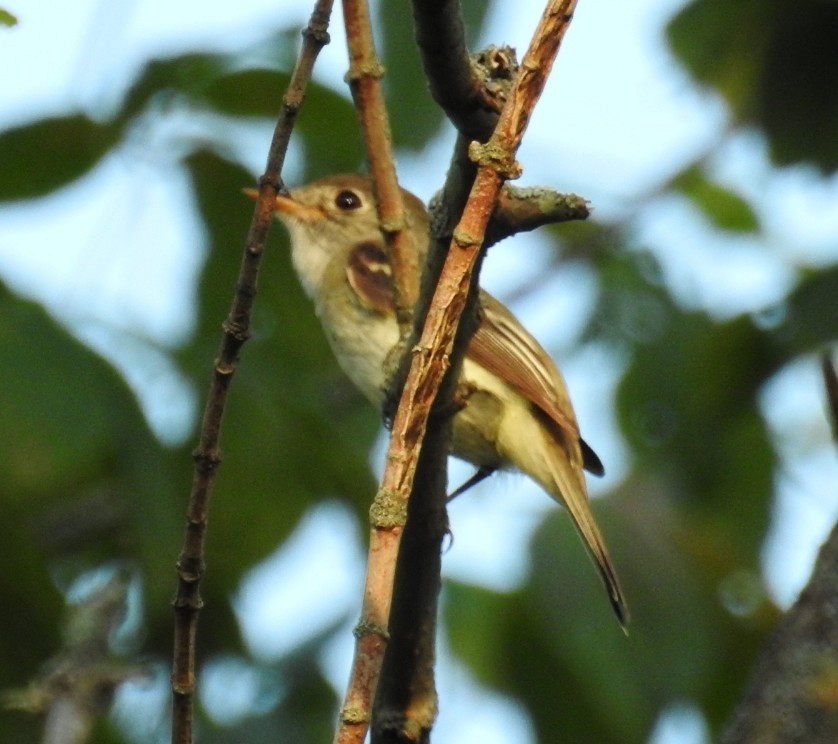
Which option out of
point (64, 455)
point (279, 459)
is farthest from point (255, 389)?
point (64, 455)

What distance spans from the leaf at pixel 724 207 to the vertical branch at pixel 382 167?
13.2ft

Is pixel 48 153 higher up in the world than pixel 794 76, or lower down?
lower down

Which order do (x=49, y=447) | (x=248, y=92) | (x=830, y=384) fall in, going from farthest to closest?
(x=248, y=92) < (x=830, y=384) < (x=49, y=447)

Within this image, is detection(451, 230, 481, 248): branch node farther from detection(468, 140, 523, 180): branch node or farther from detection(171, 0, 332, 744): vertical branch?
detection(171, 0, 332, 744): vertical branch

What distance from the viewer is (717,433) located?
503 centimetres

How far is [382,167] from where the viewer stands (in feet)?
10.6

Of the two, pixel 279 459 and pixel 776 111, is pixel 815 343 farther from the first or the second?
pixel 279 459

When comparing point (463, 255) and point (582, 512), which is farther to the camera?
point (582, 512)

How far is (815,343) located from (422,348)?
205 cm

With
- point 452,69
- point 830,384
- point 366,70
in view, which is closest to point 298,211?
point 830,384

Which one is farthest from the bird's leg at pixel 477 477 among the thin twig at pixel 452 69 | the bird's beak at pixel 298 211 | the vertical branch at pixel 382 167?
the thin twig at pixel 452 69

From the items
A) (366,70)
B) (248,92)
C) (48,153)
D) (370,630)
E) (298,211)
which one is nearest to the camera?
(370,630)

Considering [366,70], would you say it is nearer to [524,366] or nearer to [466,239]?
[466,239]

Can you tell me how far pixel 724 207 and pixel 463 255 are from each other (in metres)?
4.84
